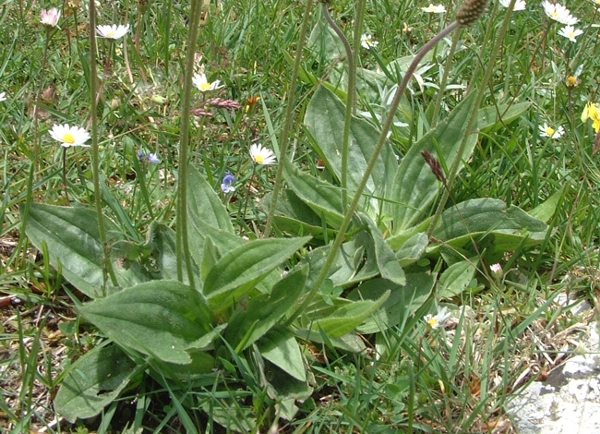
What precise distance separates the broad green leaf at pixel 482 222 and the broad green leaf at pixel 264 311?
740 millimetres

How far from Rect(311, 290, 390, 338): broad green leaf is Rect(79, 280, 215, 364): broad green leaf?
32 cm

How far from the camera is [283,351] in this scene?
1.99m

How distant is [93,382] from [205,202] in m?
0.70

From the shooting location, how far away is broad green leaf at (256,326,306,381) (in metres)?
1.94

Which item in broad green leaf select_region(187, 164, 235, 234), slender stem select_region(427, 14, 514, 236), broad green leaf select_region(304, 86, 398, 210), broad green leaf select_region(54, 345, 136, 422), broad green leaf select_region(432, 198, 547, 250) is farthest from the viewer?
broad green leaf select_region(304, 86, 398, 210)

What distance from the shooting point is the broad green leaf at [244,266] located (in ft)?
6.25

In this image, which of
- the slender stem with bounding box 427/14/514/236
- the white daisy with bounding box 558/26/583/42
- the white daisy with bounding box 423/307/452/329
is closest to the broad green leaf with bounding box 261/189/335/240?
the slender stem with bounding box 427/14/514/236

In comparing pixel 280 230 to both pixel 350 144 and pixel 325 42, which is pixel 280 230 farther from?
pixel 325 42

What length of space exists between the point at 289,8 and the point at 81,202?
1811mm

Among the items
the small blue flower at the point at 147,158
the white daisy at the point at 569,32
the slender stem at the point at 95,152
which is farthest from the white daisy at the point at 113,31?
the white daisy at the point at 569,32

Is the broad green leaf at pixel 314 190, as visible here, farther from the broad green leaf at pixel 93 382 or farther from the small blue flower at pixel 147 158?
the broad green leaf at pixel 93 382

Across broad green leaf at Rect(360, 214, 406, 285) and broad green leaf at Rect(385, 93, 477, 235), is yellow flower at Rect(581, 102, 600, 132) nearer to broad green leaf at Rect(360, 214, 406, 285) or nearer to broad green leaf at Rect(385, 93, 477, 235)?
broad green leaf at Rect(385, 93, 477, 235)

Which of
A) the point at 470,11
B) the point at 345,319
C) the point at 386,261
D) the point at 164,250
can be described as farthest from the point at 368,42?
the point at 470,11

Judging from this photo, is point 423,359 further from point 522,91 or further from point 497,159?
point 522,91
